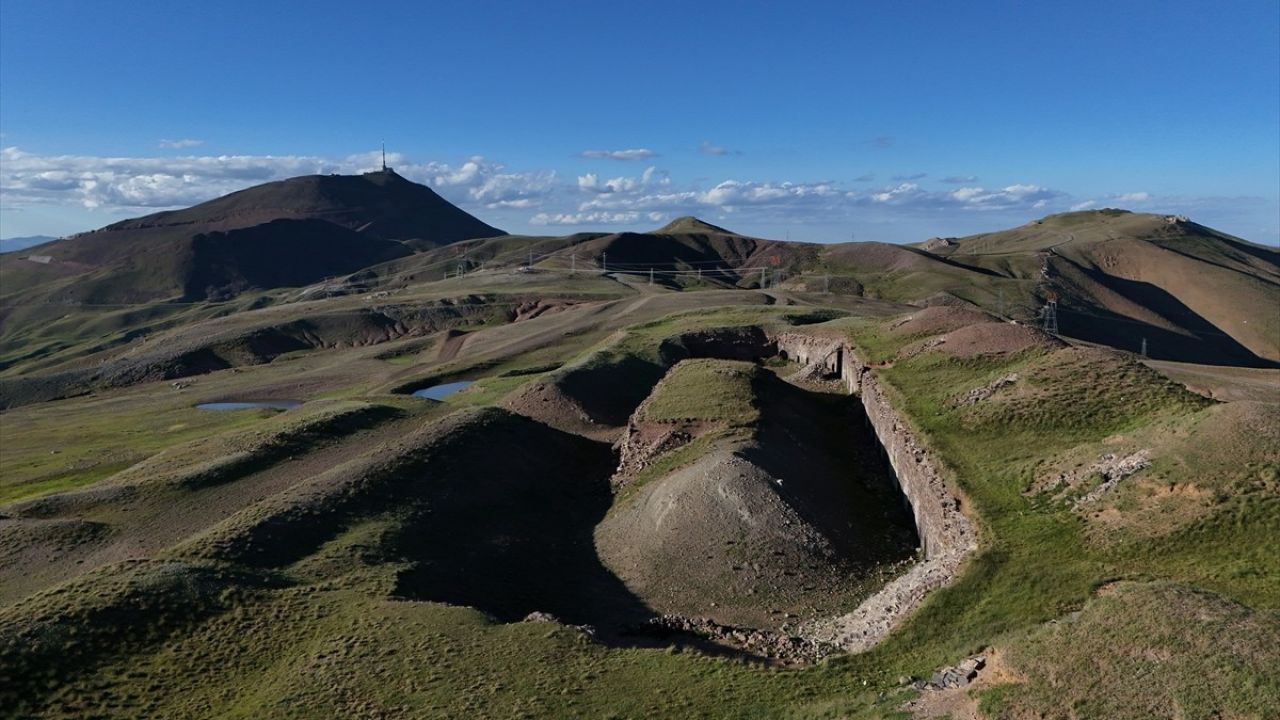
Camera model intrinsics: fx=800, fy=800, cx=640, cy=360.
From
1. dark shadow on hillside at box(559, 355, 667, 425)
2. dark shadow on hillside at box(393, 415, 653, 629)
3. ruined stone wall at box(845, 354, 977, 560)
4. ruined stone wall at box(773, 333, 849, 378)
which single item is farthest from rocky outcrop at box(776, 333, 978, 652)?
dark shadow on hillside at box(559, 355, 667, 425)

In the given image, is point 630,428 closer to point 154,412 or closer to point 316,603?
point 316,603

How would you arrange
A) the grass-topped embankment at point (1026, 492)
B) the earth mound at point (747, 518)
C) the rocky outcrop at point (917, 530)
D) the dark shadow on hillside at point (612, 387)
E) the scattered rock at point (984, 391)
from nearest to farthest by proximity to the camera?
the grass-topped embankment at point (1026, 492)
the rocky outcrop at point (917, 530)
the earth mound at point (747, 518)
the scattered rock at point (984, 391)
the dark shadow on hillside at point (612, 387)

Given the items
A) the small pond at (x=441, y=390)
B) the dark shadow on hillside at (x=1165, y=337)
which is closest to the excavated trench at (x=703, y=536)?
the small pond at (x=441, y=390)

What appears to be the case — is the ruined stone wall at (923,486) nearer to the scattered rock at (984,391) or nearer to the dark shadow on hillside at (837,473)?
the dark shadow on hillside at (837,473)

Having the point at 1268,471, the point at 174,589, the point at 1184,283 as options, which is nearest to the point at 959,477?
the point at 1268,471

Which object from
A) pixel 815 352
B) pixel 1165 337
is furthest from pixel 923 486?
pixel 1165 337

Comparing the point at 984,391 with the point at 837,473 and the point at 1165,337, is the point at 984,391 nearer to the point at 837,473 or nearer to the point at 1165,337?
the point at 837,473
